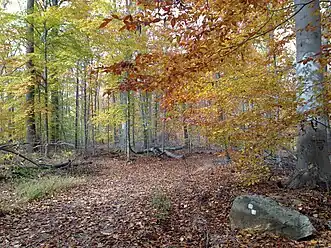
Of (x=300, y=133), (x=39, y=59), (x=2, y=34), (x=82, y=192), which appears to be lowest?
(x=82, y=192)

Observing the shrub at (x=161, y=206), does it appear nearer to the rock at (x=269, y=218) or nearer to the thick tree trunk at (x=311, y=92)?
the rock at (x=269, y=218)

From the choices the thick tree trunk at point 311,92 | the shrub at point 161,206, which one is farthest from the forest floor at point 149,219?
the thick tree trunk at point 311,92

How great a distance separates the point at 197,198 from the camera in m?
5.77

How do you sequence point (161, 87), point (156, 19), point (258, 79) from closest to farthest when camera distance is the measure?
point (156, 19), point (161, 87), point (258, 79)

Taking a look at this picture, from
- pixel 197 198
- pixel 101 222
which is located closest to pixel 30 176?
pixel 101 222

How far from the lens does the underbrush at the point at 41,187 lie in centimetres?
653

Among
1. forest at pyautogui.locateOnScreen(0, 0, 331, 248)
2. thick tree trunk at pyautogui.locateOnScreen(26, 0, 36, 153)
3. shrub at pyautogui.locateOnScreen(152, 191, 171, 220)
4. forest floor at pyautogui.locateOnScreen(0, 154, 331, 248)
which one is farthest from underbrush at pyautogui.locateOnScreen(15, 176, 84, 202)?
thick tree trunk at pyautogui.locateOnScreen(26, 0, 36, 153)

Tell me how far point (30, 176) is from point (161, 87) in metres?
6.37

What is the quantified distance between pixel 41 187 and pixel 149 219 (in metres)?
3.71

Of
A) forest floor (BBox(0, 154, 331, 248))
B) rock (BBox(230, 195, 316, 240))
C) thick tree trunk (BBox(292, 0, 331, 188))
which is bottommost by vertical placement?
forest floor (BBox(0, 154, 331, 248))

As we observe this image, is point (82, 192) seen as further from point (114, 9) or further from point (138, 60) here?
point (114, 9)

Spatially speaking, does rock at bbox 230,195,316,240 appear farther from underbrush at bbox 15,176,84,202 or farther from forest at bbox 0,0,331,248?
underbrush at bbox 15,176,84,202

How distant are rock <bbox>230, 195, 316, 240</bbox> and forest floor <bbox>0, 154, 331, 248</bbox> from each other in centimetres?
14

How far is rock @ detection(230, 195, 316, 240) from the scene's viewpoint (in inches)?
146
